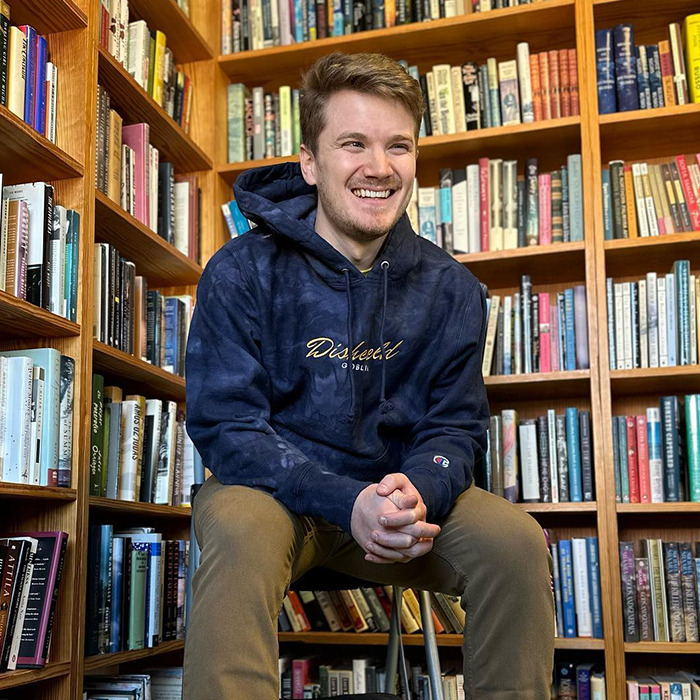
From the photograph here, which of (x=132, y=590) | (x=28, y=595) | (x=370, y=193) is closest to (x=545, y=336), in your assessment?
(x=370, y=193)

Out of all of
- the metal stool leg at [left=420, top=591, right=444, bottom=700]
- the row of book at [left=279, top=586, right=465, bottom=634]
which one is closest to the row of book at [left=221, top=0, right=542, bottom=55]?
the row of book at [left=279, top=586, right=465, bottom=634]

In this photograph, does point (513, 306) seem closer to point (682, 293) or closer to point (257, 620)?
point (682, 293)

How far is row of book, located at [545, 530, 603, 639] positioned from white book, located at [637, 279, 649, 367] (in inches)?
18.8

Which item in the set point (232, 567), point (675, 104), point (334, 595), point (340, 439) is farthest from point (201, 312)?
point (675, 104)

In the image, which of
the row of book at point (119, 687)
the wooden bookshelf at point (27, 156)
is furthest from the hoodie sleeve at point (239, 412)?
the row of book at point (119, 687)

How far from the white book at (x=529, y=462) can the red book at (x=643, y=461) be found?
0.84 feet

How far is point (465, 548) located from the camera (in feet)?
4.09

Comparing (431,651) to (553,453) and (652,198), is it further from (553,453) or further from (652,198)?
(652,198)

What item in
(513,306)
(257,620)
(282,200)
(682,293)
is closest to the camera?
(257,620)

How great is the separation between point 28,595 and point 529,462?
130cm

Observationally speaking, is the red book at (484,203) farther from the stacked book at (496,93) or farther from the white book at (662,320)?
the white book at (662,320)

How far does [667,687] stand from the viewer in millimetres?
2158

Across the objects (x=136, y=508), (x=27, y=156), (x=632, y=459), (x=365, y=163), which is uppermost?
(x=27, y=156)

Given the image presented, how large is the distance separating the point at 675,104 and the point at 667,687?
149cm
